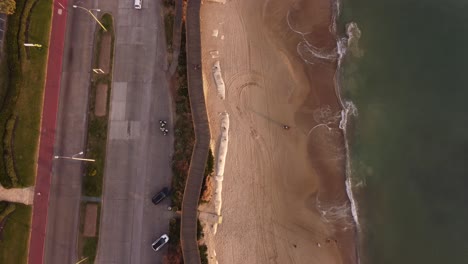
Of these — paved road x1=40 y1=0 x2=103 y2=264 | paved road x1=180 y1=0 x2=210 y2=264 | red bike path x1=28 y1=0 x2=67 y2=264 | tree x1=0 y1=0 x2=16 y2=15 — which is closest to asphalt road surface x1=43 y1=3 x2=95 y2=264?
paved road x1=40 y1=0 x2=103 y2=264

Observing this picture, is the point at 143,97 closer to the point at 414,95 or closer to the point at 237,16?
the point at 237,16

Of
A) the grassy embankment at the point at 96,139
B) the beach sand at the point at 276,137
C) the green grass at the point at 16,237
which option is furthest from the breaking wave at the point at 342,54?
the green grass at the point at 16,237

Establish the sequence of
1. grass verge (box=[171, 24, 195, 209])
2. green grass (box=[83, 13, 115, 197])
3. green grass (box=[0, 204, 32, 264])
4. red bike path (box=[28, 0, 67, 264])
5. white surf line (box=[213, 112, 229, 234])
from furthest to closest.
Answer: white surf line (box=[213, 112, 229, 234])
green grass (box=[83, 13, 115, 197])
grass verge (box=[171, 24, 195, 209])
red bike path (box=[28, 0, 67, 264])
green grass (box=[0, 204, 32, 264])

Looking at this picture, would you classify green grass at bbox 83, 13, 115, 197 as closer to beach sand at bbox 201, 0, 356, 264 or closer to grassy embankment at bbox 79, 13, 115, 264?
grassy embankment at bbox 79, 13, 115, 264

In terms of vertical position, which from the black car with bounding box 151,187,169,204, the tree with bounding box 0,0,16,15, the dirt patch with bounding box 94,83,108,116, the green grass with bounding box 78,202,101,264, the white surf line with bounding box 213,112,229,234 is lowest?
the green grass with bounding box 78,202,101,264

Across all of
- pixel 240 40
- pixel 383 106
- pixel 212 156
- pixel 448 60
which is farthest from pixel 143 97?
pixel 448 60

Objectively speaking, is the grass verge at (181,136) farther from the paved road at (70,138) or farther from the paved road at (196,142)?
the paved road at (70,138)
